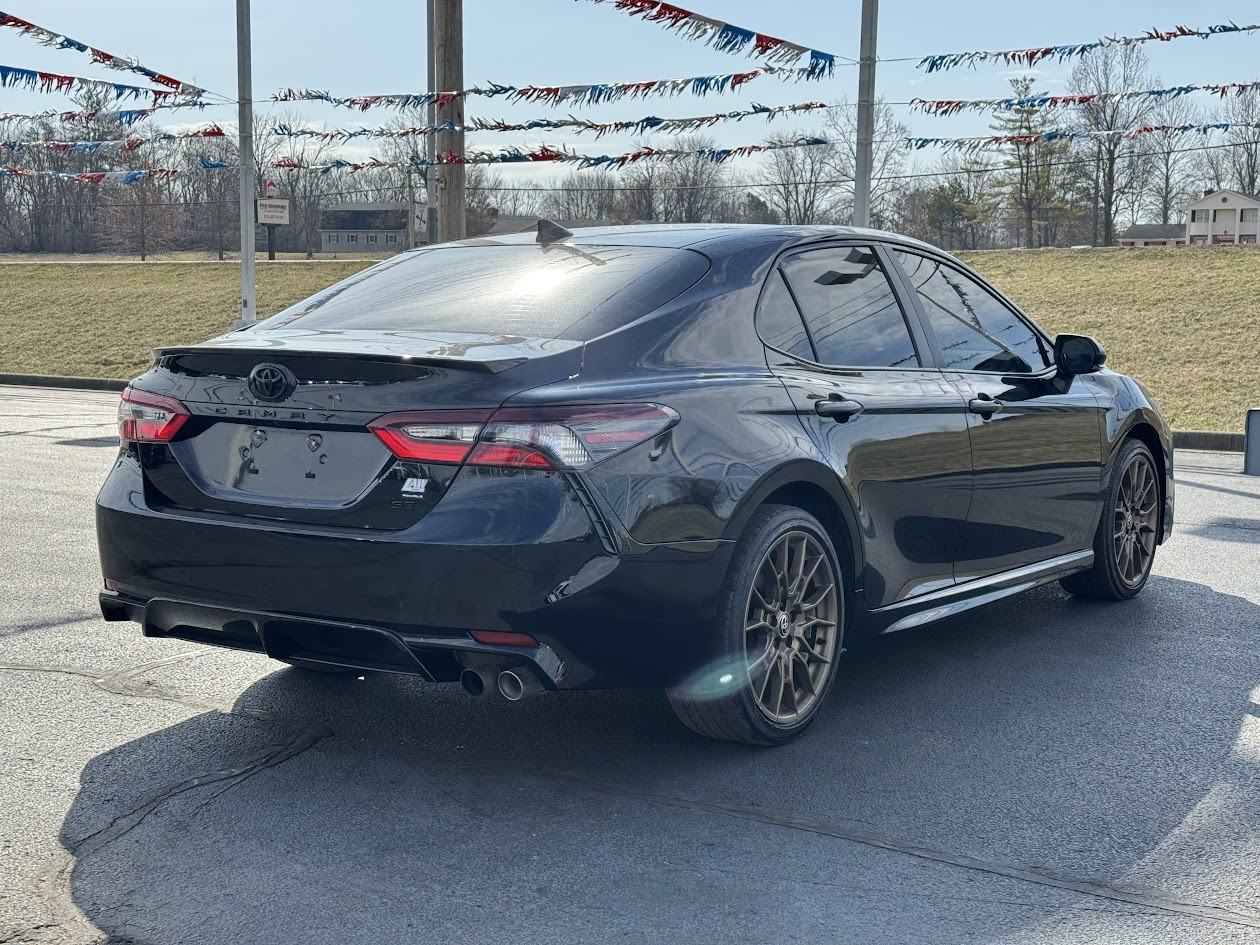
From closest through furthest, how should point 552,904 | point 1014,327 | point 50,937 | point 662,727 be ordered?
point 50,937
point 552,904
point 662,727
point 1014,327

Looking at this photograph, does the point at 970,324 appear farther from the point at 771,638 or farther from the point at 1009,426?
the point at 771,638

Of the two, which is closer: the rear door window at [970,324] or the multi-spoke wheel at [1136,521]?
the rear door window at [970,324]

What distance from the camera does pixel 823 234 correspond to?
505 cm

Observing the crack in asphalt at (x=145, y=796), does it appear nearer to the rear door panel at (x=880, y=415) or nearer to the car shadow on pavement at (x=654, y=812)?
the car shadow on pavement at (x=654, y=812)

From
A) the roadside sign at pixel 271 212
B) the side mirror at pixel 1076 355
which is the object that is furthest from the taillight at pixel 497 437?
the roadside sign at pixel 271 212

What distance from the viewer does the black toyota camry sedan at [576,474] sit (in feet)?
12.2

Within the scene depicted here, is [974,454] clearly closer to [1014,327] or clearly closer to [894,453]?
[894,453]

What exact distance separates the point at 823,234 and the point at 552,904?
2.70m

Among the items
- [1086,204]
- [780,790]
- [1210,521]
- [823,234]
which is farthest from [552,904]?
[1086,204]

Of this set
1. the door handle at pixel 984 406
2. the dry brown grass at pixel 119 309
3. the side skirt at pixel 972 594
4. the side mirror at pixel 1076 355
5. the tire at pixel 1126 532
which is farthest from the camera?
the dry brown grass at pixel 119 309

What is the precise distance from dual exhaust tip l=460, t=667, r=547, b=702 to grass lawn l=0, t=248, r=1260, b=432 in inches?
571

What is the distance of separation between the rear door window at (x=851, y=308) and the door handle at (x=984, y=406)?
296 millimetres

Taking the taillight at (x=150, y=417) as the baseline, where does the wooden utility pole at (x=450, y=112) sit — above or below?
above

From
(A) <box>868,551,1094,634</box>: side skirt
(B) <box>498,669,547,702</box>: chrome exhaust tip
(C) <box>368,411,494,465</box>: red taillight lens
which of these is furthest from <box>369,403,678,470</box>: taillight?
(A) <box>868,551,1094,634</box>: side skirt
